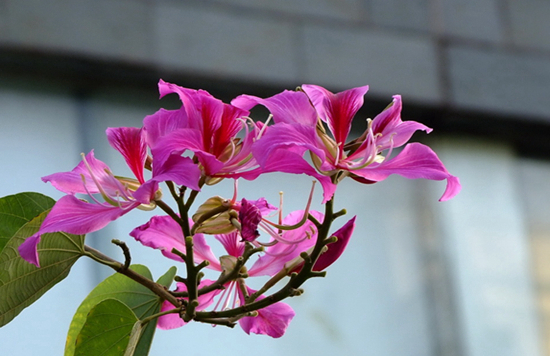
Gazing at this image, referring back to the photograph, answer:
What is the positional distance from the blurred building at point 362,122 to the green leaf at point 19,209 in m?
1.24

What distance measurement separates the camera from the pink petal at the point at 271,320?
1.12ft

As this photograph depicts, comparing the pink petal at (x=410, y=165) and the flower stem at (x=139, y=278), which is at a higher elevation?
the pink petal at (x=410, y=165)

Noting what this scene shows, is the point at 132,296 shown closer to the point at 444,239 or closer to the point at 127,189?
the point at 127,189

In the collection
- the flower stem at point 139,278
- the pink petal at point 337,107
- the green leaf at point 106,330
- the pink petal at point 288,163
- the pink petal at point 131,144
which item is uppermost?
the pink petal at point 337,107

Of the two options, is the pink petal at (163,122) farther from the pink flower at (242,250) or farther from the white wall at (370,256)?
the white wall at (370,256)

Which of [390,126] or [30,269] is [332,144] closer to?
[390,126]

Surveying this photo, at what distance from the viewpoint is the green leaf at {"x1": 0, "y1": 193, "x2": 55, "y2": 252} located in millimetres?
327

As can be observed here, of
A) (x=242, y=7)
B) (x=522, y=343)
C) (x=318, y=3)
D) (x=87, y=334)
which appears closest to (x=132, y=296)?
(x=87, y=334)

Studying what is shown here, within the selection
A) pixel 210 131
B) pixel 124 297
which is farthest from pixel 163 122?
pixel 124 297

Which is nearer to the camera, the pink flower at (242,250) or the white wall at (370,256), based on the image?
the pink flower at (242,250)

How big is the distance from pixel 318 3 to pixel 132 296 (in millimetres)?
1711

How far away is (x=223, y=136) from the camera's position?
0.29m

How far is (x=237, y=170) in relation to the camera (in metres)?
0.29

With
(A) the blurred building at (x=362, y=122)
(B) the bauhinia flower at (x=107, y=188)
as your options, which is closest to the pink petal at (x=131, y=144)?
(B) the bauhinia flower at (x=107, y=188)
